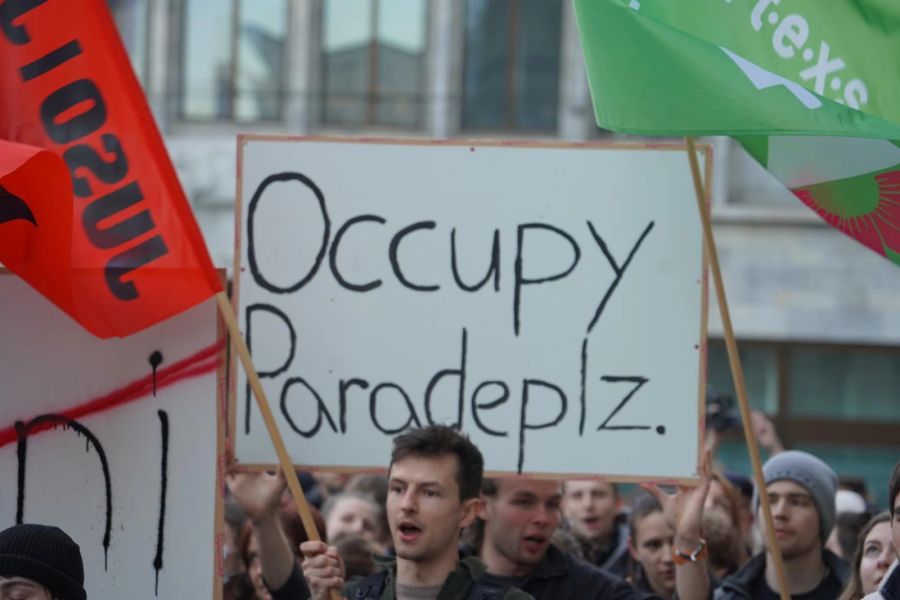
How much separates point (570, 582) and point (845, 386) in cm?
1162

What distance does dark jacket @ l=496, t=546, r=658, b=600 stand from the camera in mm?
5164

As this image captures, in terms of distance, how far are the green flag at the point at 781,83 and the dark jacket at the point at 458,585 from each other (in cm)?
114

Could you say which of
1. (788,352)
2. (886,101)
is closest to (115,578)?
(886,101)

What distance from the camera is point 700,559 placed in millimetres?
5141

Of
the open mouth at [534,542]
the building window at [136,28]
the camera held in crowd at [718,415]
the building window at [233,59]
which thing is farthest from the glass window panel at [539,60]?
the open mouth at [534,542]

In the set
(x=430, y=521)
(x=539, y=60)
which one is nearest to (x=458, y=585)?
(x=430, y=521)

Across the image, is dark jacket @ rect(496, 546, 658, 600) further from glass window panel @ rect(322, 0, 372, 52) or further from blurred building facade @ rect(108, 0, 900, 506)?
glass window panel @ rect(322, 0, 372, 52)

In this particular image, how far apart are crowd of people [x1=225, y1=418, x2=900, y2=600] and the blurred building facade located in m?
8.73

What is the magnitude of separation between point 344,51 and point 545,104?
1.87 metres

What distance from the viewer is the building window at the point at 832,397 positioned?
1619 cm

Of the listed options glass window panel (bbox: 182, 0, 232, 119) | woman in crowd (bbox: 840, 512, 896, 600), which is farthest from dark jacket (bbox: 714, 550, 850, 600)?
glass window panel (bbox: 182, 0, 232, 119)

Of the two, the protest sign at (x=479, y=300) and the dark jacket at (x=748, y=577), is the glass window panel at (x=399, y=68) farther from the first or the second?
the protest sign at (x=479, y=300)

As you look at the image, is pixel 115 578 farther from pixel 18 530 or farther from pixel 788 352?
pixel 788 352

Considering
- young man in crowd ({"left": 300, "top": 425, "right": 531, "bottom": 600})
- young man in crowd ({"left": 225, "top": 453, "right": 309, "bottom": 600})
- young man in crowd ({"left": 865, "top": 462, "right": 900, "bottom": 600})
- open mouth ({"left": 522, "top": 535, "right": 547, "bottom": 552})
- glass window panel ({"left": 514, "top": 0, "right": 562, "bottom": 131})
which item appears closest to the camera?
young man in crowd ({"left": 865, "top": 462, "right": 900, "bottom": 600})
